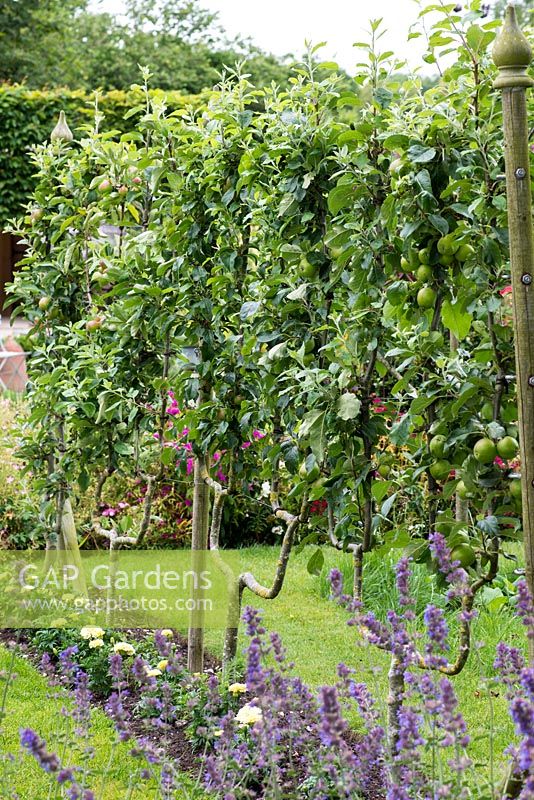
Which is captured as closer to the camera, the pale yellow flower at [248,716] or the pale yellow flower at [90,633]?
the pale yellow flower at [248,716]

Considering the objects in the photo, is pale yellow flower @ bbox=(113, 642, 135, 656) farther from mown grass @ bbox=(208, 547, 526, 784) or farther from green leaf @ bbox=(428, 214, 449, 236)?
green leaf @ bbox=(428, 214, 449, 236)

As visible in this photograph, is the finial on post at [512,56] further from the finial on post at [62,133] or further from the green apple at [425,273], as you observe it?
the finial on post at [62,133]

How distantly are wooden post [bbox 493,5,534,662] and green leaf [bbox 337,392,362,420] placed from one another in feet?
1.64

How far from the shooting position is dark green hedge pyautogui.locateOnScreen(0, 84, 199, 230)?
1067cm

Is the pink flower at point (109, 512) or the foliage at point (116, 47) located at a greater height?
the foliage at point (116, 47)

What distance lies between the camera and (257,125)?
9.73 feet

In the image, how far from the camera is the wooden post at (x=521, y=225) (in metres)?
1.92

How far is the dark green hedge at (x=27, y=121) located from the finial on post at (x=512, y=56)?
29.2 ft

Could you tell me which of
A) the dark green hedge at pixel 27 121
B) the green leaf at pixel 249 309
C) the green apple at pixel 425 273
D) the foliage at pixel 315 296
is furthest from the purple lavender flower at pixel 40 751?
the dark green hedge at pixel 27 121

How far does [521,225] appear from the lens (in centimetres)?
194

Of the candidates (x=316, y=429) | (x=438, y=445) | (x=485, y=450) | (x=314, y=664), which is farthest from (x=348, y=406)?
(x=314, y=664)

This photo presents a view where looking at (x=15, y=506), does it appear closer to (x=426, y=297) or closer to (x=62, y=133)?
(x=62, y=133)

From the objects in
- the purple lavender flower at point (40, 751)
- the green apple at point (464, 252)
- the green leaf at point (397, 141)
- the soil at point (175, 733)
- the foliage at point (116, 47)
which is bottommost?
the soil at point (175, 733)

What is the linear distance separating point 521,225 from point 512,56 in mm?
321
